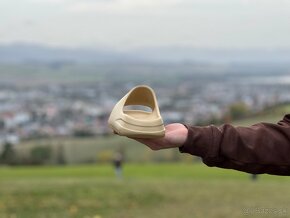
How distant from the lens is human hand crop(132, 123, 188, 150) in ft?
8.16

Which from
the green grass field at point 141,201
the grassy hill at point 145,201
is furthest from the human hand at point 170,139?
the green grass field at point 141,201

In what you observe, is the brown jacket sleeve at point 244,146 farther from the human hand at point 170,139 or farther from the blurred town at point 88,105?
the blurred town at point 88,105

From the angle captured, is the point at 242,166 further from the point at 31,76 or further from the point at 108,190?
the point at 31,76

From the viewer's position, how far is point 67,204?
1149cm

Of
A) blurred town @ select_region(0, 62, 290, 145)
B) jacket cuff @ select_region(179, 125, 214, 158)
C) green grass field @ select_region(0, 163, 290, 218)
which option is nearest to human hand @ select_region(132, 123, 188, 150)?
jacket cuff @ select_region(179, 125, 214, 158)

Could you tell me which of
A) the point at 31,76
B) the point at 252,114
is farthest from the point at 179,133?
the point at 31,76

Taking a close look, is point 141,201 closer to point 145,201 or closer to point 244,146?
point 145,201

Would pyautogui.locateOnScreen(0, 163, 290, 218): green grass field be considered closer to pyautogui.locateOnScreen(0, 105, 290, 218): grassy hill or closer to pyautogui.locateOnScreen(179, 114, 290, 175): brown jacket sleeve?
pyautogui.locateOnScreen(0, 105, 290, 218): grassy hill

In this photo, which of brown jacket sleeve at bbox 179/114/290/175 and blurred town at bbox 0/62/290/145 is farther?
blurred town at bbox 0/62/290/145

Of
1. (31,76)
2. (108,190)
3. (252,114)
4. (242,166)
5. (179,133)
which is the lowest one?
(31,76)

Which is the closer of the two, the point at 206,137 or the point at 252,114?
the point at 206,137

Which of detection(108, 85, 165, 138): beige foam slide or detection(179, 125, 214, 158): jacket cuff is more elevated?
detection(108, 85, 165, 138): beige foam slide

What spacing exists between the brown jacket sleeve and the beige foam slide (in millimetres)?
186

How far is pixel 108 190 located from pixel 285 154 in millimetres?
11425
